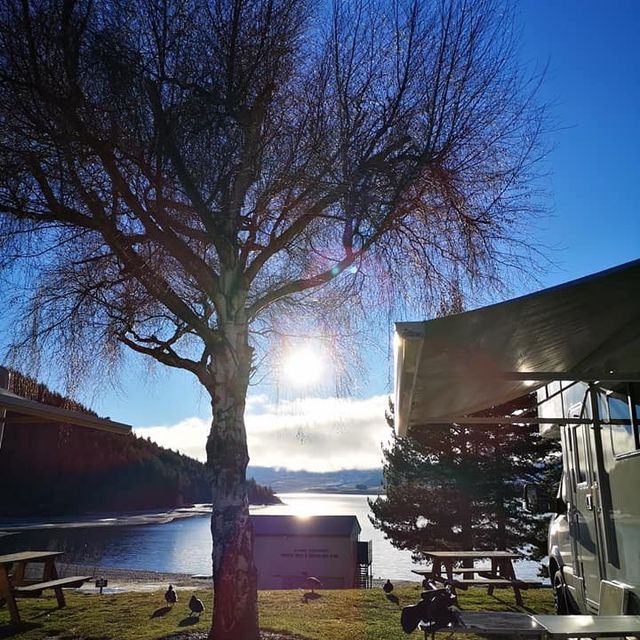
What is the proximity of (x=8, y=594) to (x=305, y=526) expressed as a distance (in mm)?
25574

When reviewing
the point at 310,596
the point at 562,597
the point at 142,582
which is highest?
the point at 562,597

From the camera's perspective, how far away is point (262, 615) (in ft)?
24.1

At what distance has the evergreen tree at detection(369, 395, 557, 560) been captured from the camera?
70.7ft

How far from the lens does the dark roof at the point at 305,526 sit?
30.6 m

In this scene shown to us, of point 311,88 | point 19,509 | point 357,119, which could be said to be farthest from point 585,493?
A: point 19,509

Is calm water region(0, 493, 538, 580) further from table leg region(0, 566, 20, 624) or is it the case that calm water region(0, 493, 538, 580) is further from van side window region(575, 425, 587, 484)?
van side window region(575, 425, 587, 484)

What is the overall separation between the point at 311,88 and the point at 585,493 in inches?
182

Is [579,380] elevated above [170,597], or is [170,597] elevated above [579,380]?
[579,380]

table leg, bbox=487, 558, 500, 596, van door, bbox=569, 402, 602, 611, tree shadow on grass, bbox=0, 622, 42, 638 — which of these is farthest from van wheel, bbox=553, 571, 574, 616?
tree shadow on grass, bbox=0, 622, 42, 638

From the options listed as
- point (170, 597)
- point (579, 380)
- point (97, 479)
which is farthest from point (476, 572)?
point (97, 479)

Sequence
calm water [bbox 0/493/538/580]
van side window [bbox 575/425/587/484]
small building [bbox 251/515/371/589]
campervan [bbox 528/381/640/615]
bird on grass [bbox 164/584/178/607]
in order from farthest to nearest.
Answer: calm water [bbox 0/493/538/580] → small building [bbox 251/515/371/589] → bird on grass [bbox 164/584/178/607] → van side window [bbox 575/425/587/484] → campervan [bbox 528/381/640/615]

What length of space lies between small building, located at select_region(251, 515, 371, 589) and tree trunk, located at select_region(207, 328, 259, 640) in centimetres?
2539

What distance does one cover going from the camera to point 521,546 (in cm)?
2188

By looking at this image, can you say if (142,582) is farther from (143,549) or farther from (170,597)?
(143,549)
